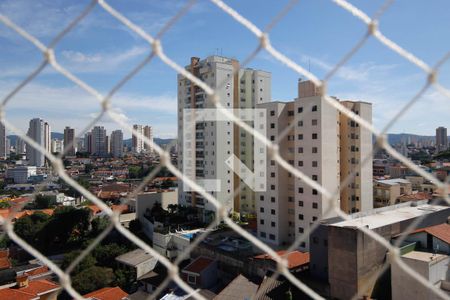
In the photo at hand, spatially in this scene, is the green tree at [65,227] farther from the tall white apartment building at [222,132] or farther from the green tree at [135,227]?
the tall white apartment building at [222,132]

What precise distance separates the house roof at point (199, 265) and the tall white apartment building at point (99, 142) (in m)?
26.7

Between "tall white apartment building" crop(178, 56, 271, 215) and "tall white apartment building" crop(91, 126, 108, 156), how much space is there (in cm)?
2174

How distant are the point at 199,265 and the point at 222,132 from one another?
180 inches

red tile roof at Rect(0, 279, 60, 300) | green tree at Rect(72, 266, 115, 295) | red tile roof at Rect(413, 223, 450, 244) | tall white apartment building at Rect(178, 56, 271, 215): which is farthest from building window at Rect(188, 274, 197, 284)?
tall white apartment building at Rect(178, 56, 271, 215)

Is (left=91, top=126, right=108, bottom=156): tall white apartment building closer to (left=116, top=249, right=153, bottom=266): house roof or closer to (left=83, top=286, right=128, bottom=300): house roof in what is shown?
(left=116, top=249, right=153, bottom=266): house roof

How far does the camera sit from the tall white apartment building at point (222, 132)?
32.1 ft

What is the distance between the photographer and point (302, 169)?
711cm

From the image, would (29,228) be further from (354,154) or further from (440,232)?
(440,232)

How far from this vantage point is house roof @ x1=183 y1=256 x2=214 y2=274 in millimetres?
5787

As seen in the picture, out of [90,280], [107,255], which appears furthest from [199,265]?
[107,255]

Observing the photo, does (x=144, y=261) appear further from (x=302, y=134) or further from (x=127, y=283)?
(x=302, y=134)

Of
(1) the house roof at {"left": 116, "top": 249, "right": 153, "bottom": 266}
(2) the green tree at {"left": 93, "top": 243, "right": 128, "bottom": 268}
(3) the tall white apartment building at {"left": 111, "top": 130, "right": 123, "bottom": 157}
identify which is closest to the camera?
(1) the house roof at {"left": 116, "top": 249, "right": 153, "bottom": 266}

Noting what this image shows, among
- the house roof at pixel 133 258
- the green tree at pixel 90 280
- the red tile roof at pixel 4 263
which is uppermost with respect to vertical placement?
the house roof at pixel 133 258

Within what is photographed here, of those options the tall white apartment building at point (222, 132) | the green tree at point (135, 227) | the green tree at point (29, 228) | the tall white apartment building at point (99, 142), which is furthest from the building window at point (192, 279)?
the tall white apartment building at point (99, 142)
